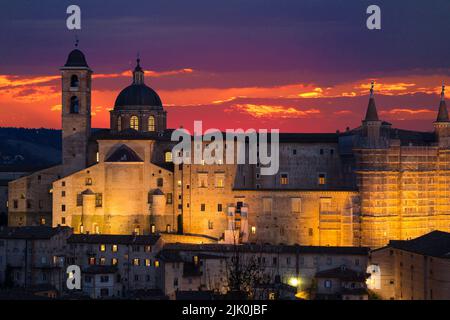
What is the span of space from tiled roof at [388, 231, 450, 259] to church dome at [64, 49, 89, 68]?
23.1 metres

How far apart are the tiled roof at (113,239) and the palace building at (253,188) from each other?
3671 millimetres

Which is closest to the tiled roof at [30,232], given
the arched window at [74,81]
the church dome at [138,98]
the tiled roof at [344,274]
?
the arched window at [74,81]

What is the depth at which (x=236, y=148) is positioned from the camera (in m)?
58.9

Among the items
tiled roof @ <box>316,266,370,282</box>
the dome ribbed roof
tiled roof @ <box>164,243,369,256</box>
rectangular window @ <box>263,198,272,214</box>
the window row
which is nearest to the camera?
tiled roof @ <box>316,266,370,282</box>

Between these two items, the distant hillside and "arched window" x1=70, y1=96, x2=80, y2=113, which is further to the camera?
the distant hillside

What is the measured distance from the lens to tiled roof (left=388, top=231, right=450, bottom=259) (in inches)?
1807

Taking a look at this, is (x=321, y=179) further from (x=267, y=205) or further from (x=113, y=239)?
(x=113, y=239)

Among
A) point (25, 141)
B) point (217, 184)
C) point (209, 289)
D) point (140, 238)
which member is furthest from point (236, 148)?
point (25, 141)

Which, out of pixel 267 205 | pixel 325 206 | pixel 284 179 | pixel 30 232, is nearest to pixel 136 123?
pixel 284 179

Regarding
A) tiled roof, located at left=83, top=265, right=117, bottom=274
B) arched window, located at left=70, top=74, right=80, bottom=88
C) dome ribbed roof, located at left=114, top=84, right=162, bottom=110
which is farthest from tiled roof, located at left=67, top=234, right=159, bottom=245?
dome ribbed roof, located at left=114, top=84, right=162, bottom=110

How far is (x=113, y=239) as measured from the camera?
53562 mm

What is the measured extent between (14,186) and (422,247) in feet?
86.4

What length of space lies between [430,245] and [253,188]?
13893mm

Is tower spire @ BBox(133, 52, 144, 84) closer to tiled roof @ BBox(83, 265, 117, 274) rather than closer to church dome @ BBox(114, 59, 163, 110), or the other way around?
church dome @ BBox(114, 59, 163, 110)
